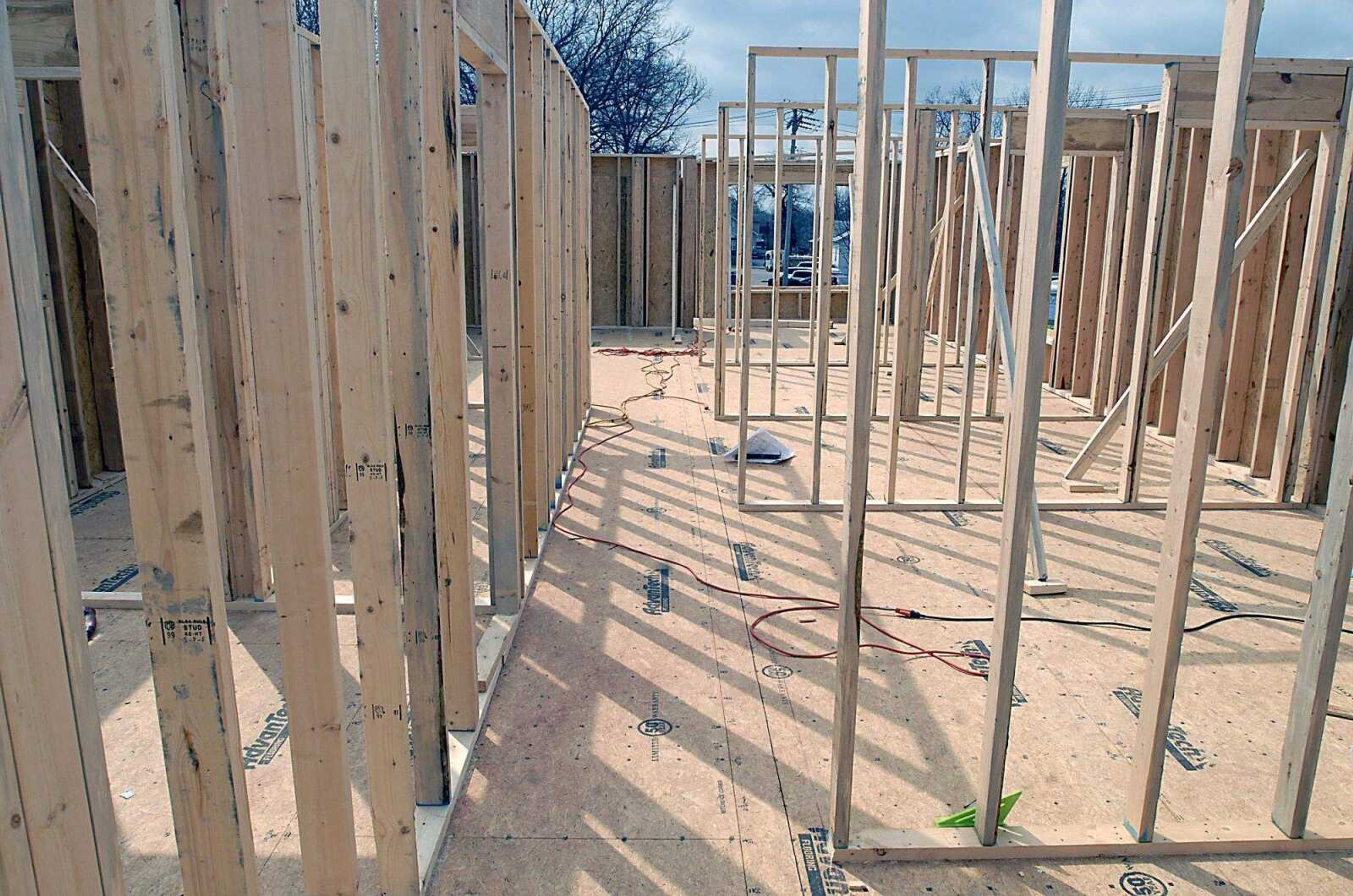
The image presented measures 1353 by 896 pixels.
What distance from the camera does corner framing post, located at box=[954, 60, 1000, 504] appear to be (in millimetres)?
4801

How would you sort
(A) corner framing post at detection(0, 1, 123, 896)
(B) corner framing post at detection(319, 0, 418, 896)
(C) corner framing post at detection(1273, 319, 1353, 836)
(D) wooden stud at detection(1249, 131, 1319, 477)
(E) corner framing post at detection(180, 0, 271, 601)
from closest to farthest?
(A) corner framing post at detection(0, 1, 123, 896), (B) corner framing post at detection(319, 0, 418, 896), (C) corner framing post at detection(1273, 319, 1353, 836), (E) corner framing post at detection(180, 0, 271, 601), (D) wooden stud at detection(1249, 131, 1319, 477)

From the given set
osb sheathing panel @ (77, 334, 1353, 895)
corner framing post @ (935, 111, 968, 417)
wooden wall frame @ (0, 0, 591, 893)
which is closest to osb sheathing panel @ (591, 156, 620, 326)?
corner framing post @ (935, 111, 968, 417)

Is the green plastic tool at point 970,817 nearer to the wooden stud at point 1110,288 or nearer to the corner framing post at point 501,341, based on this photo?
the corner framing post at point 501,341

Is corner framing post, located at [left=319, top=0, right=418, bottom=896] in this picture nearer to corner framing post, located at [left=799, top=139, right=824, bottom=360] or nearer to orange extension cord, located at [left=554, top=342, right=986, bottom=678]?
orange extension cord, located at [left=554, top=342, right=986, bottom=678]

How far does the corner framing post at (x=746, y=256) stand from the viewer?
498 centimetres

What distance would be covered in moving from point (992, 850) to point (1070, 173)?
7.84 meters

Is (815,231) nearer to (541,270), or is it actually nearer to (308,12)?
(541,270)

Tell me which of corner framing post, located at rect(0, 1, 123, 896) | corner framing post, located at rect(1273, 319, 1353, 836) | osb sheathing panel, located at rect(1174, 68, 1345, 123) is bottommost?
corner framing post, located at rect(1273, 319, 1353, 836)

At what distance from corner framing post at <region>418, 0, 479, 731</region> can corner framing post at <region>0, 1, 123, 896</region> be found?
3.76ft

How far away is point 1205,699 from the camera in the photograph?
3.17 meters

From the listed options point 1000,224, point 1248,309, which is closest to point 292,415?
point 1000,224

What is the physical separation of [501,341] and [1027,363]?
1.98m

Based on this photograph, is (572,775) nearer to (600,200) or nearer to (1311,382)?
(1311,382)

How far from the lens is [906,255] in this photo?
18.3ft
